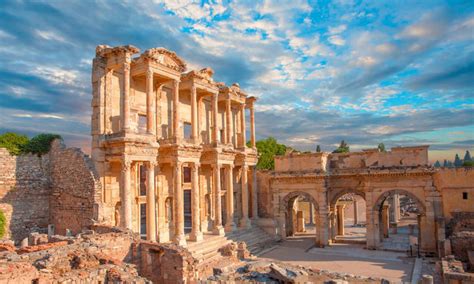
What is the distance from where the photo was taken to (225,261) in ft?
57.1

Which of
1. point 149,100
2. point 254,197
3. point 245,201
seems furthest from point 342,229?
point 149,100

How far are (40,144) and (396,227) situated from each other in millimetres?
31319

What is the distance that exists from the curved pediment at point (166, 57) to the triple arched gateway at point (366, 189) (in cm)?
1172

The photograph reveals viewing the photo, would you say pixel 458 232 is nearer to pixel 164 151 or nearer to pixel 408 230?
pixel 408 230

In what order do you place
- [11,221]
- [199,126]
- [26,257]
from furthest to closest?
[199,126] → [11,221] → [26,257]

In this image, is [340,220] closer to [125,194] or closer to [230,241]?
[230,241]

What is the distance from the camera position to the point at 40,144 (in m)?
22.1

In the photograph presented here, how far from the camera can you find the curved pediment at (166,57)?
22422mm

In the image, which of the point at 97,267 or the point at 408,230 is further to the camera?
the point at 408,230

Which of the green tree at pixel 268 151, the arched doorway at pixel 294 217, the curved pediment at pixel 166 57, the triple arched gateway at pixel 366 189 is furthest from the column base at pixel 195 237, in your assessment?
the green tree at pixel 268 151

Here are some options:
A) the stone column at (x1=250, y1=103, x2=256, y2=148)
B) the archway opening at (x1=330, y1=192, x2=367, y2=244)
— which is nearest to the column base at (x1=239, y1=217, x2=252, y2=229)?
the archway opening at (x1=330, y1=192, x2=367, y2=244)

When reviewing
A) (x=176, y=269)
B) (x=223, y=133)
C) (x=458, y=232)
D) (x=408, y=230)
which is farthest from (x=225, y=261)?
(x=408, y=230)

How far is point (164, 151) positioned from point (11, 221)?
32.4 feet

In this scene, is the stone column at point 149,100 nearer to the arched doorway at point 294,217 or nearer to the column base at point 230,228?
the column base at point 230,228
